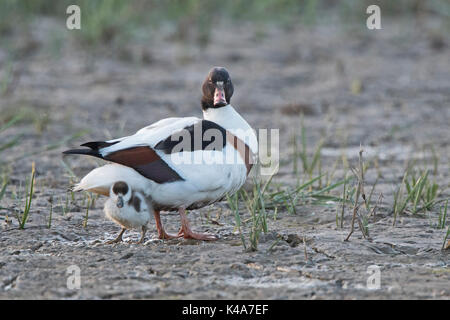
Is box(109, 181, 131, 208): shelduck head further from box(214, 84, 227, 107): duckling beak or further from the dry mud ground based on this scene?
box(214, 84, 227, 107): duckling beak

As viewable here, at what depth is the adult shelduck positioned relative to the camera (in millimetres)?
4113

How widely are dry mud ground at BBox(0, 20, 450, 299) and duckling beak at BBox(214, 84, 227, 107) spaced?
0.66 meters

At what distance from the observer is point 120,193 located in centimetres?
404

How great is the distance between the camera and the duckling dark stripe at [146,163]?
4.09 m

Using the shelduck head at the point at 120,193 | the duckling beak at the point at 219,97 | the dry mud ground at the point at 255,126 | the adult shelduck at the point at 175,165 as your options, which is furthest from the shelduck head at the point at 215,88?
the shelduck head at the point at 120,193

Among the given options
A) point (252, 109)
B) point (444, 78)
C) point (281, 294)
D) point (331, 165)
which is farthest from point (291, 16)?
point (281, 294)

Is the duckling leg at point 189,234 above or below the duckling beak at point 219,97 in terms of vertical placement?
below

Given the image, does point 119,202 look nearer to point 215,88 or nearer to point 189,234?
point 189,234

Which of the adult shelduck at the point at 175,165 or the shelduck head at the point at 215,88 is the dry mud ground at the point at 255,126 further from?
the shelduck head at the point at 215,88

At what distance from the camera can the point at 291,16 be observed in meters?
11.4

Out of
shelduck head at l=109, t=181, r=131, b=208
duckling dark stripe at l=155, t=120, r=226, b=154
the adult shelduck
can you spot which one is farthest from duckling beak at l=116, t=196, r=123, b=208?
duckling dark stripe at l=155, t=120, r=226, b=154

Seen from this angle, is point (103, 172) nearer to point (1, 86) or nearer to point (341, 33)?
point (1, 86)

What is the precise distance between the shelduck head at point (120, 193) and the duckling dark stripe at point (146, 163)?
11 cm

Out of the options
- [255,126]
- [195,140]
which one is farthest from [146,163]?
[255,126]
